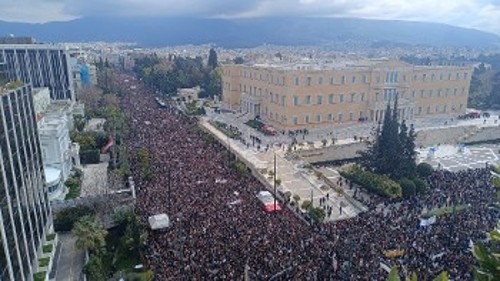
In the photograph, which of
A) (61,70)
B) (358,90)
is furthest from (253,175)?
(61,70)

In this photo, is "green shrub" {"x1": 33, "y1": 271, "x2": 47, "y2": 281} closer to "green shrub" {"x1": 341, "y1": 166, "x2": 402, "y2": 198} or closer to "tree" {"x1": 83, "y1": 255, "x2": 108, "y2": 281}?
"tree" {"x1": 83, "y1": 255, "x2": 108, "y2": 281}

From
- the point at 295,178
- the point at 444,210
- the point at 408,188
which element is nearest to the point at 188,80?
the point at 295,178

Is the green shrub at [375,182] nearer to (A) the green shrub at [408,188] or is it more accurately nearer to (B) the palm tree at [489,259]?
(A) the green shrub at [408,188]

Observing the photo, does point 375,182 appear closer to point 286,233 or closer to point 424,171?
point 424,171

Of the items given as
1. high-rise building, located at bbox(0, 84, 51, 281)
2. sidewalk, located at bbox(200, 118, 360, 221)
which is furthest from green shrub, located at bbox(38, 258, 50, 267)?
sidewalk, located at bbox(200, 118, 360, 221)

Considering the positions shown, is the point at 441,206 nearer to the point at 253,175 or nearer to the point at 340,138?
the point at 253,175

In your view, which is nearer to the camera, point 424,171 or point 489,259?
point 489,259
